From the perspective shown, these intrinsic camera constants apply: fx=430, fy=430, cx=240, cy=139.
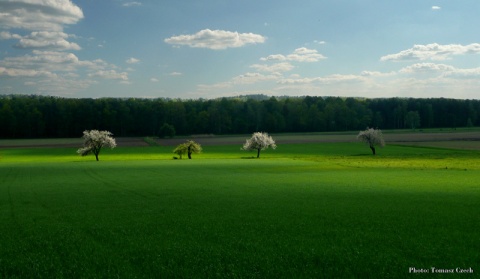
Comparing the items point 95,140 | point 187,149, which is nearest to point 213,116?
point 187,149

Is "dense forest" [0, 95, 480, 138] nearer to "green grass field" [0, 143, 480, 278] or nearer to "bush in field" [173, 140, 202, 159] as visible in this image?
"bush in field" [173, 140, 202, 159]

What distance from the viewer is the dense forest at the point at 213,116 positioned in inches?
5979

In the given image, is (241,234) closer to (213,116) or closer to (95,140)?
(95,140)

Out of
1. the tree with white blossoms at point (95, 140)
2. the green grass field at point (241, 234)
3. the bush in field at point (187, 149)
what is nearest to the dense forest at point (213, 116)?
the bush in field at point (187, 149)

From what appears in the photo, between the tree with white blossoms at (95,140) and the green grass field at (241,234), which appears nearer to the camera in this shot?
the green grass field at (241,234)

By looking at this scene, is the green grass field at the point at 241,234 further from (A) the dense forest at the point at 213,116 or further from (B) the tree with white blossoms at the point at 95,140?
(A) the dense forest at the point at 213,116

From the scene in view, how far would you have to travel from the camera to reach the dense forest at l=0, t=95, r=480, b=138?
5979 inches

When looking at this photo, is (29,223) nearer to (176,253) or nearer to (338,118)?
(176,253)

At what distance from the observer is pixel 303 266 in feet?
34.0

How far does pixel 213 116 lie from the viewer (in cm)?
17375

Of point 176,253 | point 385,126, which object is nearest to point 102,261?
point 176,253

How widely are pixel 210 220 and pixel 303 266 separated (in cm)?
671

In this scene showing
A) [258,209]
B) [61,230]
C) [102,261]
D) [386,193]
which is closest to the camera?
[102,261]

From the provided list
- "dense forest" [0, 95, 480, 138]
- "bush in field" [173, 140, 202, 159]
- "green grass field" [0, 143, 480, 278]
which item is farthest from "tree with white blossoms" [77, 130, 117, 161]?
"dense forest" [0, 95, 480, 138]
